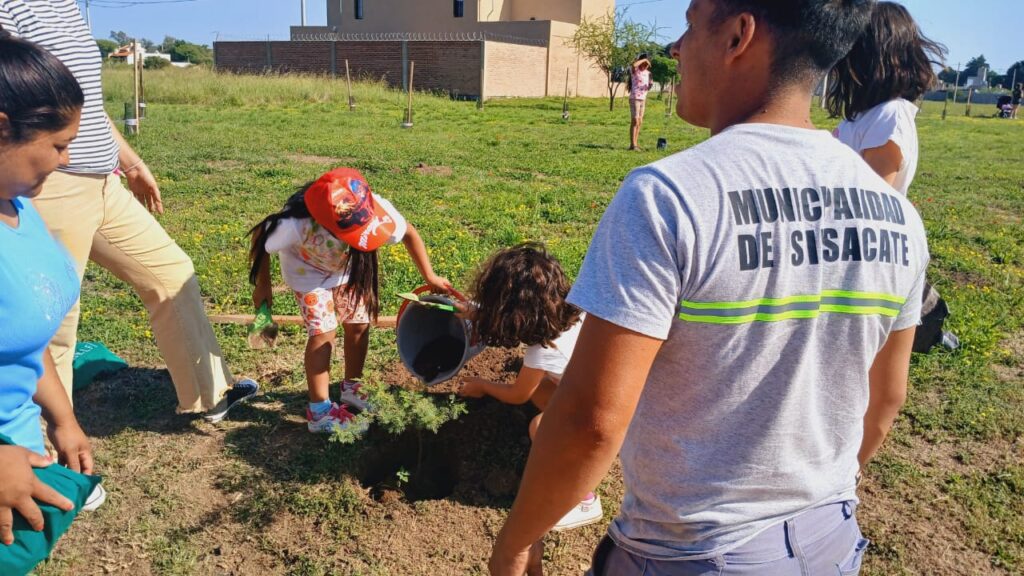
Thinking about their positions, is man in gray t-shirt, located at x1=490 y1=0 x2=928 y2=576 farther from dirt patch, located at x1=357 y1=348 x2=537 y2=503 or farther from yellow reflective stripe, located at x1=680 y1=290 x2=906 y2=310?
dirt patch, located at x1=357 y1=348 x2=537 y2=503

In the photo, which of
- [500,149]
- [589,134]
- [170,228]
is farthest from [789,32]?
[589,134]

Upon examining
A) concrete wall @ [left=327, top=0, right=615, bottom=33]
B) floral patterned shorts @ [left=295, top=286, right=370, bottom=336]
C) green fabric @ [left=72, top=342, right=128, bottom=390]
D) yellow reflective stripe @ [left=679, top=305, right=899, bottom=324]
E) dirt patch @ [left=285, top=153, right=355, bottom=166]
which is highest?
concrete wall @ [left=327, top=0, right=615, bottom=33]

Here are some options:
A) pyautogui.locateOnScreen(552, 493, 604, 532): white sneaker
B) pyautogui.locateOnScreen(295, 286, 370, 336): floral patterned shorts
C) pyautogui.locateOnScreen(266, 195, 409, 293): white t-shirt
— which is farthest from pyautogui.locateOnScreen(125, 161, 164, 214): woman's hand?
pyautogui.locateOnScreen(552, 493, 604, 532): white sneaker

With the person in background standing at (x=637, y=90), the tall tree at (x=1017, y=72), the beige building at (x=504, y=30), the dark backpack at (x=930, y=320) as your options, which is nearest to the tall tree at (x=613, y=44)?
the beige building at (x=504, y=30)

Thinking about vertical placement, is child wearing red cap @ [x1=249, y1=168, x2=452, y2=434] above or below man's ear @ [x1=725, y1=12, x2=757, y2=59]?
below

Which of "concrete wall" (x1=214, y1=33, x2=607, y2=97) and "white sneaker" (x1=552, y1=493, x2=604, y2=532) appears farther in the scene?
"concrete wall" (x1=214, y1=33, x2=607, y2=97)

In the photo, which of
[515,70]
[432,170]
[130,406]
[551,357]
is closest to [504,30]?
[515,70]

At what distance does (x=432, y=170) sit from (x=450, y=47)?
24.2 metres

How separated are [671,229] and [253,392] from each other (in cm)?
324

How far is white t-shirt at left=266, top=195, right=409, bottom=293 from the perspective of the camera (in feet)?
11.3

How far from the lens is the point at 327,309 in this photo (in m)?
3.64

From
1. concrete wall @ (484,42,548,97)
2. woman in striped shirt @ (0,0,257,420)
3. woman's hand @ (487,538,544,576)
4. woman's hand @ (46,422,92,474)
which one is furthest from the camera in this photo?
concrete wall @ (484,42,548,97)

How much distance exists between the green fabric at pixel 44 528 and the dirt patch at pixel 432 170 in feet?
29.1

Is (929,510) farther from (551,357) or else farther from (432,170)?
(432,170)
